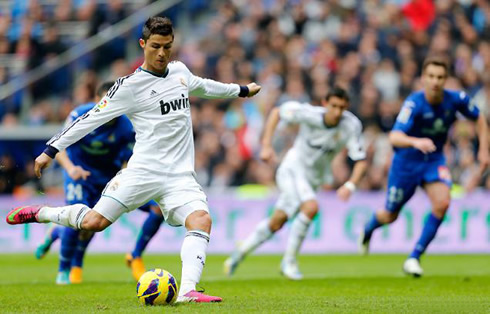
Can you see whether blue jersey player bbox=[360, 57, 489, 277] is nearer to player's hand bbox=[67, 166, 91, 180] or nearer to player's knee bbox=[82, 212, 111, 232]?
player's hand bbox=[67, 166, 91, 180]

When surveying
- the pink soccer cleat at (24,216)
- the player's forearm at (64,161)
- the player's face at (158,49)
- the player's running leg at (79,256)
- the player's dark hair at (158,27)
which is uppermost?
the player's dark hair at (158,27)

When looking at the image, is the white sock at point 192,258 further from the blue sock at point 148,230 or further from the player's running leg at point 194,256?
A: the blue sock at point 148,230

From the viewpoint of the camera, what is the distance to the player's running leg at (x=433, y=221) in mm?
12289

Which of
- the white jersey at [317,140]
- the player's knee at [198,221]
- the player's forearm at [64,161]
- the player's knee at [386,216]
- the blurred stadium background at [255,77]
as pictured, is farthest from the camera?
the blurred stadium background at [255,77]

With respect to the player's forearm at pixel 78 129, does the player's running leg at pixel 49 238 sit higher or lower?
lower

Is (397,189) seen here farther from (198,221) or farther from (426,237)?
(198,221)

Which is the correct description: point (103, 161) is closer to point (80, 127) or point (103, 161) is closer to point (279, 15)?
point (80, 127)

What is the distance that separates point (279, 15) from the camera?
939 inches

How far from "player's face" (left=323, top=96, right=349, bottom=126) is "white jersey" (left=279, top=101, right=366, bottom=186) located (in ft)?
0.43

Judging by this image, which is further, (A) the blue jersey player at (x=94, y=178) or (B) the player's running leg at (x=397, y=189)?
(B) the player's running leg at (x=397, y=189)

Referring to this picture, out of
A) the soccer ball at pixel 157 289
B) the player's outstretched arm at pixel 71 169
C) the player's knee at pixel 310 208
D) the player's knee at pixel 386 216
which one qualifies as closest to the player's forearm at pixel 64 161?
the player's outstretched arm at pixel 71 169

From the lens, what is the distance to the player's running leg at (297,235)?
42.3ft

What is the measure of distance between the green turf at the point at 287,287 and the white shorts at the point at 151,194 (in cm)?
88

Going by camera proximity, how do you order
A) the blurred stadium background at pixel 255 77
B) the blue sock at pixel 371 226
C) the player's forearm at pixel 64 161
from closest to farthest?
the player's forearm at pixel 64 161
the blue sock at pixel 371 226
the blurred stadium background at pixel 255 77
